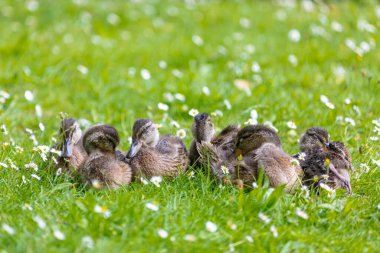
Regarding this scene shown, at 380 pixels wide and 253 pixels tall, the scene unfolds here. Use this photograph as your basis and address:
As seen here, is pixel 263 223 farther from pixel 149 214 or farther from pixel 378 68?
pixel 378 68

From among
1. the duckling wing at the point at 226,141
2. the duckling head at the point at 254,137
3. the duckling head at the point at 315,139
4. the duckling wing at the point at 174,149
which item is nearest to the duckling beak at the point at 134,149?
the duckling wing at the point at 174,149

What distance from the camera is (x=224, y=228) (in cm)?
548

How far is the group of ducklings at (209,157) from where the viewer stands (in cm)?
631

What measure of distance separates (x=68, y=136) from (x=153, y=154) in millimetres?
858

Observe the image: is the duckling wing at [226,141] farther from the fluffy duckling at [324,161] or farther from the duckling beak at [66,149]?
the duckling beak at [66,149]

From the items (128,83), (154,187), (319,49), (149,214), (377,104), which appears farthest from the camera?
(319,49)

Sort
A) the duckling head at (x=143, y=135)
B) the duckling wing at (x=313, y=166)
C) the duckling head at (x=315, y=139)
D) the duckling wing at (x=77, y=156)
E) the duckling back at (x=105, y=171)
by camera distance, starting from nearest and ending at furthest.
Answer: the duckling back at (x=105, y=171) < the duckling wing at (x=313, y=166) < the duckling wing at (x=77, y=156) < the duckling head at (x=143, y=135) < the duckling head at (x=315, y=139)

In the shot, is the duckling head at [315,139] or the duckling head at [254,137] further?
the duckling head at [315,139]

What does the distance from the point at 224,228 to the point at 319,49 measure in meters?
6.65

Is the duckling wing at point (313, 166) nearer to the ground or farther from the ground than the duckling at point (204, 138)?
farther from the ground

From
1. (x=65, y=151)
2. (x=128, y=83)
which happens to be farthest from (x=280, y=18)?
(x=65, y=151)

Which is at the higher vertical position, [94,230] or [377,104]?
[94,230]

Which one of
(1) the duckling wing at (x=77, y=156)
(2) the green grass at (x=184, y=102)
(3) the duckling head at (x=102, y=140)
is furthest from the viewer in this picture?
(1) the duckling wing at (x=77, y=156)

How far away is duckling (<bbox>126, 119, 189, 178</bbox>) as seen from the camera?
668 cm
